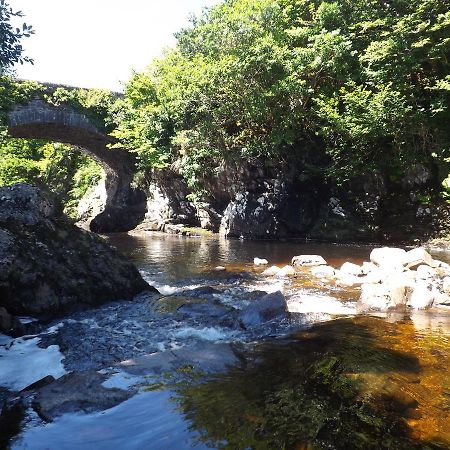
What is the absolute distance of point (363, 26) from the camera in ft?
52.4

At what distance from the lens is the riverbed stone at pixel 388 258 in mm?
9861

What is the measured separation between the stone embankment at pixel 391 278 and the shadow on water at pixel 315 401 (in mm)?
2415

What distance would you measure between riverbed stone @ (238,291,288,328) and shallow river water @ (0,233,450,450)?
15 centimetres

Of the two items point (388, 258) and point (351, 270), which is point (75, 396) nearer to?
point (351, 270)

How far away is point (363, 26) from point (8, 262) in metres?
16.0

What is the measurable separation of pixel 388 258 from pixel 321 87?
10.3 m

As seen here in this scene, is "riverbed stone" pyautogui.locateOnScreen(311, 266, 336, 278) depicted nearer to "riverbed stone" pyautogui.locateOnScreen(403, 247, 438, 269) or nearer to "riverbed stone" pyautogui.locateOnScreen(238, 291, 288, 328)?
"riverbed stone" pyautogui.locateOnScreen(403, 247, 438, 269)

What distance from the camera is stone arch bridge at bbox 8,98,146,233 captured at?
22016 mm

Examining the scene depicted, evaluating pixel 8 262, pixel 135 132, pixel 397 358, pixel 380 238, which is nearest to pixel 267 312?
pixel 397 358

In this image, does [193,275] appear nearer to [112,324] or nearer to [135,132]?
[112,324]

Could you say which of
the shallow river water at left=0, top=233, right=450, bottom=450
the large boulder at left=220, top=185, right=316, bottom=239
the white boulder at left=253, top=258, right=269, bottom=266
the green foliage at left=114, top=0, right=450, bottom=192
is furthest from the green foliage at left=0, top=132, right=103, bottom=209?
the shallow river water at left=0, top=233, right=450, bottom=450

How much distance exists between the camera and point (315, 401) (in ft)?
11.8

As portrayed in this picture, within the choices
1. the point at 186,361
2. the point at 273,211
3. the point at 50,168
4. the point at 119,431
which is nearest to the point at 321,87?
the point at 273,211

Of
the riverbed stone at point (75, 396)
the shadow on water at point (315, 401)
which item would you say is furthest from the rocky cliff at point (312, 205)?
the riverbed stone at point (75, 396)
